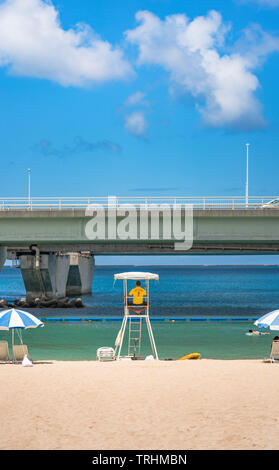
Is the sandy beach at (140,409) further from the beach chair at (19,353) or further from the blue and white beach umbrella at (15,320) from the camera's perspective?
the beach chair at (19,353)

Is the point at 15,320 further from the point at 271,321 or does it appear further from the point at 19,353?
the point at 271,321

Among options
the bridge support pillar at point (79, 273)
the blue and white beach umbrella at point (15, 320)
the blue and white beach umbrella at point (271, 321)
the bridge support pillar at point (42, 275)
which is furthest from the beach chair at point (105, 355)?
the bridge support pillar at point (79, 273)

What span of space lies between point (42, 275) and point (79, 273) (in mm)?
15092

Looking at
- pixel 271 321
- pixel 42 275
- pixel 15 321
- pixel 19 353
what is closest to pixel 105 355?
pixel 19 353

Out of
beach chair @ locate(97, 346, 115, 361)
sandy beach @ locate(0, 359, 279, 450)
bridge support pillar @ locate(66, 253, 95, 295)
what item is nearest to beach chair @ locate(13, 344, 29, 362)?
beach chair @ locate(97, 346, 115, 361)

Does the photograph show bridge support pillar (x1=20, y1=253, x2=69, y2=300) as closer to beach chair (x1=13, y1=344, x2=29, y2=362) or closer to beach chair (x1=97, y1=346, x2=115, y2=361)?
beach chair (x1=97, y1=346, x2=115, y2=361)

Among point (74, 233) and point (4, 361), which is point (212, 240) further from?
point (4, 361)

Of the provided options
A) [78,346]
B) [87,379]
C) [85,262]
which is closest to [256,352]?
[78,346]

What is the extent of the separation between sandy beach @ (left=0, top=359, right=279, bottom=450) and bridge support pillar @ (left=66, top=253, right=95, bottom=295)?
56.1 meters

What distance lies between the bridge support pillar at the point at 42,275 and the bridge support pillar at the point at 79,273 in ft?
24.5

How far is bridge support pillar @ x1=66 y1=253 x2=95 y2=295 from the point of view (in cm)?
7188

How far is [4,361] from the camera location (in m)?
19.4

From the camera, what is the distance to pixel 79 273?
243 feet
